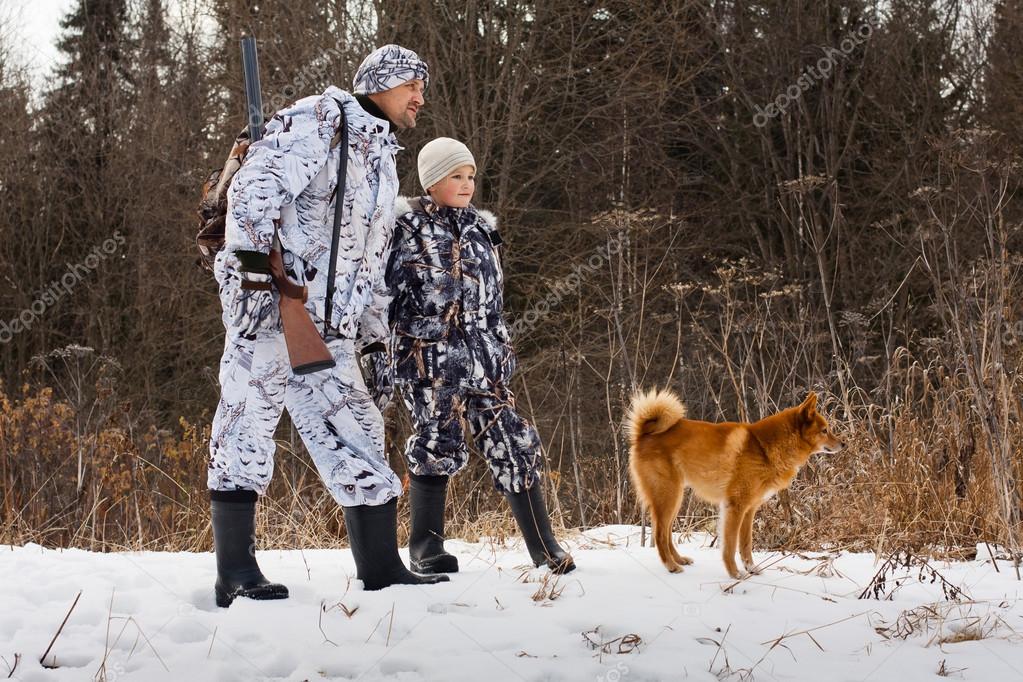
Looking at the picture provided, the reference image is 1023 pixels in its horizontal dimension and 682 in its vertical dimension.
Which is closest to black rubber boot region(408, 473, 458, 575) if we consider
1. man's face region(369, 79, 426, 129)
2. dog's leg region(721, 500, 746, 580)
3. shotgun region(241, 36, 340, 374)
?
shotgun region(241, 36, 340, 374)

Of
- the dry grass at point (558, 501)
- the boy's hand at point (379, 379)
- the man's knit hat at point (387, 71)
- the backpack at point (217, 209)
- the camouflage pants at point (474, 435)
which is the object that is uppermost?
the man's knit hat at point (387, 71)

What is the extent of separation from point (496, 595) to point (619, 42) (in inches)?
401

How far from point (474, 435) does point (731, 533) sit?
42.0 inches

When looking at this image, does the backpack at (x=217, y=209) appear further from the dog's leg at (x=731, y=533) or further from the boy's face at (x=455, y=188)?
the dog's leg at (x=731, y=533)

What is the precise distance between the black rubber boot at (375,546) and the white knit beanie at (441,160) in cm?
129

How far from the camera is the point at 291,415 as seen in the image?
3.43 meters

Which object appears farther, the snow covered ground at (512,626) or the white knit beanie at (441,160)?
the white knit beanie at (441,160)

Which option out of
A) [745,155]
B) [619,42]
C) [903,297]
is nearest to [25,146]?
[619,42]

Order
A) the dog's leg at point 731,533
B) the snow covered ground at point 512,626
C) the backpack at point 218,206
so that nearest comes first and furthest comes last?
the snow covered ground at point 512,626 < the backpack at point 218,206 < the dog's leg at point 731,533

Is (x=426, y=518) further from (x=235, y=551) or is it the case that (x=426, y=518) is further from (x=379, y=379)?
(x=235, y=551)

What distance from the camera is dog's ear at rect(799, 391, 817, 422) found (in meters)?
4.00

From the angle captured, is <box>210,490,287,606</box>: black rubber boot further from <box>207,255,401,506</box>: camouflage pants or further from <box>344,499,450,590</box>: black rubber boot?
<box>344,499,450,590</box>: black rubber boot

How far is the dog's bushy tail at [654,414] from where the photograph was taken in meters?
4.04

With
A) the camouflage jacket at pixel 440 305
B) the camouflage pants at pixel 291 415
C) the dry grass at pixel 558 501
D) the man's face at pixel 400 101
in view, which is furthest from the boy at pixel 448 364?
the dry grass at pixel 558 501
